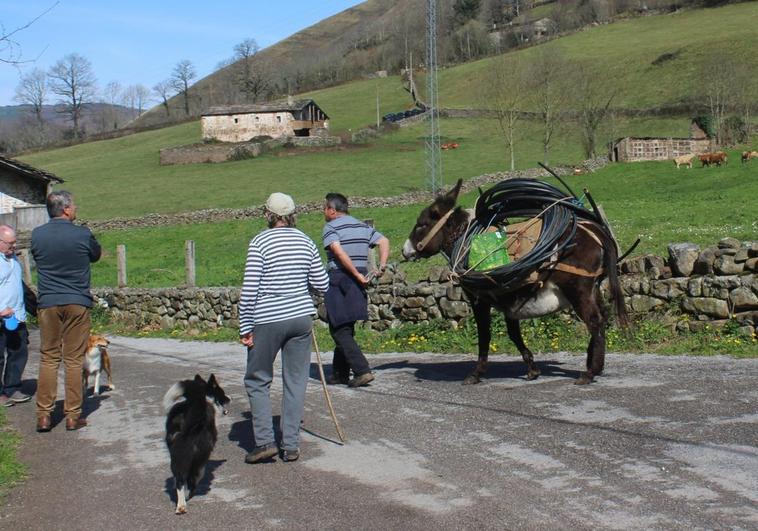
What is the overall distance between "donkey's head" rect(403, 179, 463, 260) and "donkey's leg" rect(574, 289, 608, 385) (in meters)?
1.83

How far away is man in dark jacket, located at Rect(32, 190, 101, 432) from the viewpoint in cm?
839

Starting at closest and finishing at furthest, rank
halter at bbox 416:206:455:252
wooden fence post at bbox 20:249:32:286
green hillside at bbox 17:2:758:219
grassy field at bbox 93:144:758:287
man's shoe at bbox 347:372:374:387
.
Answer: man's shoe at bbox 347:372:374:387 < halter at bbox 416:206:455:252 < grassy field at bbox 93:144:758:287 < wooden fence post at bbox 20:249:32:286 < green hillside at bbox 17:2:758:219

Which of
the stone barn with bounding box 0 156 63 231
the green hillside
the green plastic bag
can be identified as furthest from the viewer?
the green hillside

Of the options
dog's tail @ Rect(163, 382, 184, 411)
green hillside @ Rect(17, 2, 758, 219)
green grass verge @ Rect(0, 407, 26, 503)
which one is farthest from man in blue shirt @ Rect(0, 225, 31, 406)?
green hillside @ Rect(17, 2, 758, 219)

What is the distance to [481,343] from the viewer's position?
9.48m

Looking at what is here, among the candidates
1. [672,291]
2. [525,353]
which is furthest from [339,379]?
[672,291]

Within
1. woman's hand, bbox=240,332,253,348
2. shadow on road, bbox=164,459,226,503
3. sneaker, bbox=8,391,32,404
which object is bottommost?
shadow on road, bbox=164,459,226,503

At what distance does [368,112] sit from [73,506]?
96418 mm

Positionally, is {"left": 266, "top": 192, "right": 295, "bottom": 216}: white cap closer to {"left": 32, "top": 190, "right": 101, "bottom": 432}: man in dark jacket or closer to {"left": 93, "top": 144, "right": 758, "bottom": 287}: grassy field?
{"left": 32, "top": 190, "right": 101, "bottom": 432}: man in dark jacket

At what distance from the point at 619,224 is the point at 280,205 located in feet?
50.4

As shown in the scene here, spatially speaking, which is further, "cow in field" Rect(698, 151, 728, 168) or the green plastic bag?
"cow in field" Rect(698, 151, 728, 168)

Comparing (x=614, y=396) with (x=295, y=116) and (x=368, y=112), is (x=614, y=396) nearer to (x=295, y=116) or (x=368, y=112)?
(x=295, y=116)

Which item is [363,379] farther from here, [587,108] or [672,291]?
[587,108]

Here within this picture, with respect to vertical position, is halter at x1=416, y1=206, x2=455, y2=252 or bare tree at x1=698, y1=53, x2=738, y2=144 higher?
bare tree at x1=698, y1=53, x2=738, y2=144
